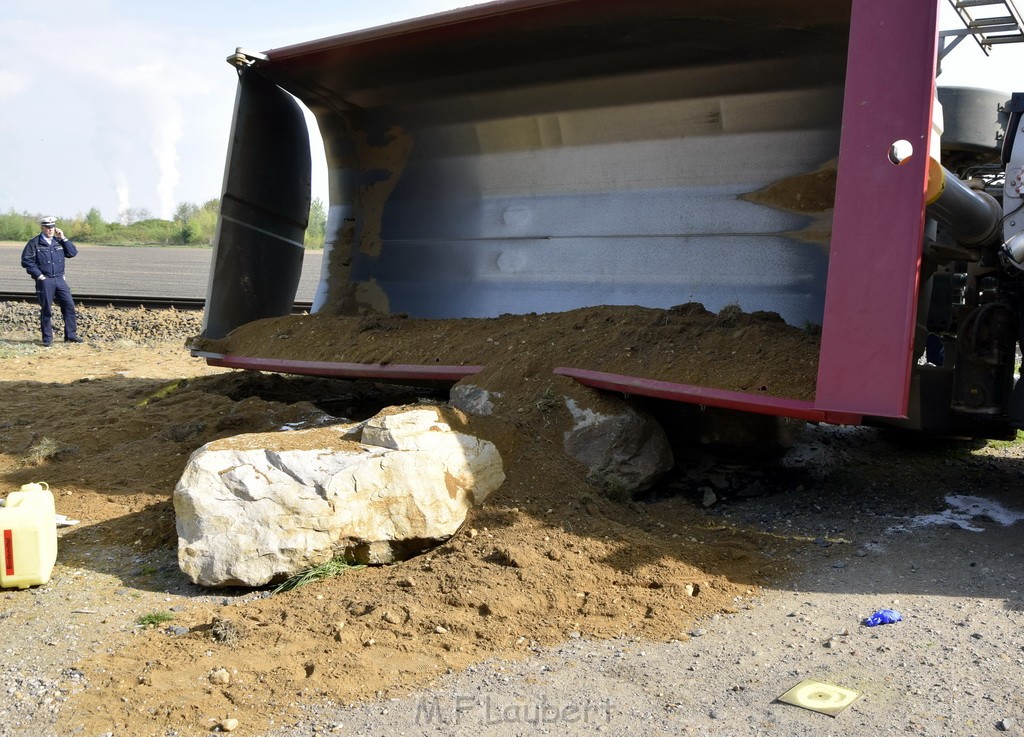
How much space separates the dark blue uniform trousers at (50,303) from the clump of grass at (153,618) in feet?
25.9

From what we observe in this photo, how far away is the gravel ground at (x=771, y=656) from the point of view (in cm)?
274

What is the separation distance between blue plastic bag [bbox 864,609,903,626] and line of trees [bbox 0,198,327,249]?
92.6 ft

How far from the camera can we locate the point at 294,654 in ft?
10.5

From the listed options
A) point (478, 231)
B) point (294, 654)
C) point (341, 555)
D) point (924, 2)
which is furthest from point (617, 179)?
point (294, 654)

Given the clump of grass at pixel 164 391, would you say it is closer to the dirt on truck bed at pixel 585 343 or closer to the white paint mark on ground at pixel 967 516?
the dirt on truck bed at pixel 585 343

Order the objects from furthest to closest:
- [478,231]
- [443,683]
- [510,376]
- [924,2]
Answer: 1. [478,231]
2. [510,376]
3. [924,2]
4. [443,683]

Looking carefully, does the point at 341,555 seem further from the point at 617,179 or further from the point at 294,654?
the point at 617,179

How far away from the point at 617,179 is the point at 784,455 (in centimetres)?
216

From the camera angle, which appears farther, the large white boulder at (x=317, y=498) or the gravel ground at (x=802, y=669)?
the large white boulder at (x=317, y=498)

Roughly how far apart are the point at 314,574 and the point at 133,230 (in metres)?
37.0

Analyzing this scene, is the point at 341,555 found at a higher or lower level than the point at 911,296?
lower

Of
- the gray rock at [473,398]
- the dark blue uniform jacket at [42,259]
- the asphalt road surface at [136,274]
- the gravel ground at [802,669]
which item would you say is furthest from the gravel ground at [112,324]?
the gravel ground at [802,669]

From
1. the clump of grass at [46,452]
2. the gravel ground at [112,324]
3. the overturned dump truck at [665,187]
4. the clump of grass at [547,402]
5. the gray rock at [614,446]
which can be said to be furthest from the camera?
the gravel ground at [112,324]

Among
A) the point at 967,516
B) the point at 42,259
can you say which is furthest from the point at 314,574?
the point at 42,259
